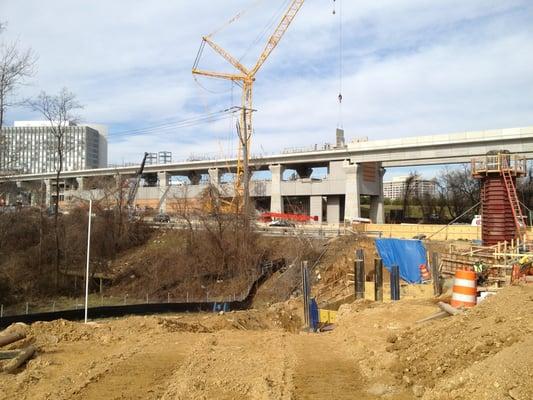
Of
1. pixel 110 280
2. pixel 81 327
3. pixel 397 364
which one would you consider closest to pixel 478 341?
pixel 397 364

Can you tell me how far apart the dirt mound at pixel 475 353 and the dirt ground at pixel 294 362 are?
14 mm

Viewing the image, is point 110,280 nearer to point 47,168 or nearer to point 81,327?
point 81,327

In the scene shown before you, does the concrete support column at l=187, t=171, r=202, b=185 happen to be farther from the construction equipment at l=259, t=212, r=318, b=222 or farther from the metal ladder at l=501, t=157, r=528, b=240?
the metal ladder at l=501, t=157, r=528, b=240

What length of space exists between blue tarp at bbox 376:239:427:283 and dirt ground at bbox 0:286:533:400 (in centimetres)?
2007

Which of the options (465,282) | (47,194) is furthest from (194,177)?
(465,282)

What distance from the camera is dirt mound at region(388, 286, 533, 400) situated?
4.71 m

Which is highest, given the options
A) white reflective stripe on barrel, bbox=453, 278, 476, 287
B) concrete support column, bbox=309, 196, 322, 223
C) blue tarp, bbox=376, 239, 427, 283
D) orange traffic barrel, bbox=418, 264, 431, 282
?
concrete support column, bbox=309, 196, 322, 223

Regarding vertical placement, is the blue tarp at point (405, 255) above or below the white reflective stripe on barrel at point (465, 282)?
below

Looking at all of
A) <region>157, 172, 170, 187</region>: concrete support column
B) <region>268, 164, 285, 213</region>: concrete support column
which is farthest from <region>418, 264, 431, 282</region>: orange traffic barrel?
<region>157, 172, 170, 187</region>: concrete support column

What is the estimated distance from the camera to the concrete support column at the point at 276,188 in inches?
2655

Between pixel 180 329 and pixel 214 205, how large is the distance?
35622 millimetres

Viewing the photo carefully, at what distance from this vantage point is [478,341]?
237 inches

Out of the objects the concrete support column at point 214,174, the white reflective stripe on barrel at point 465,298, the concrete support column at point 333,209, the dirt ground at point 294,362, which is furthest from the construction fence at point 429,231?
the concrete support column at point 214,174

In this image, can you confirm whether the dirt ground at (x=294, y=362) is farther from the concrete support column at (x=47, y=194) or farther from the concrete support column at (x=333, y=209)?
the concrete support column at (x=333, y=209)
